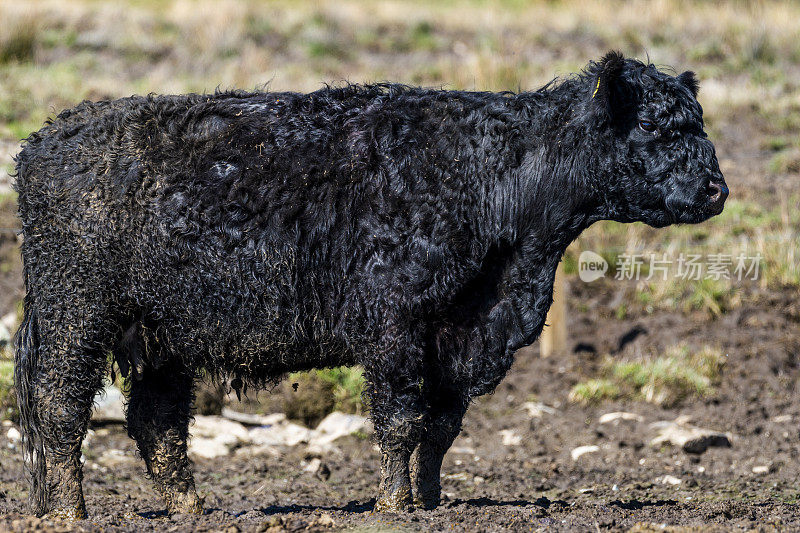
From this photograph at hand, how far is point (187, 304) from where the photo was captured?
5246mm

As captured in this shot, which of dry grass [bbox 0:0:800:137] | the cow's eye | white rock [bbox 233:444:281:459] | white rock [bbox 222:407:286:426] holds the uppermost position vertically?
dry grass [bbox 0:0:800:137]

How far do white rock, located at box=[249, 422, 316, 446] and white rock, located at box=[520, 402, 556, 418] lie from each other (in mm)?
1897

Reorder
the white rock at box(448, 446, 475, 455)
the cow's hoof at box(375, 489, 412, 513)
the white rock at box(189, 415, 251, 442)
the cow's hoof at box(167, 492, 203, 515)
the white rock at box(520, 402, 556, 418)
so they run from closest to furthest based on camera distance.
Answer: the cow's hoof at box(375, 489, 412, 513) < the cow's hoof at box(167, 492, 203, 515) < the white rock at box(448, 446, 475, 455) < the white rock at box(189, 415, 251, 442) < the white rock at box(520, 402, 556, 418)

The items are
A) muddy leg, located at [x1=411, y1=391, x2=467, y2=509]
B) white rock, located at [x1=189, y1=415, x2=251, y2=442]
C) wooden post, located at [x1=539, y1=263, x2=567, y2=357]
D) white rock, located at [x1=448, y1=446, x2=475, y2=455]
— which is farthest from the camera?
wooden post, located at [x1=539, y1=263, x2=567, y2=357]

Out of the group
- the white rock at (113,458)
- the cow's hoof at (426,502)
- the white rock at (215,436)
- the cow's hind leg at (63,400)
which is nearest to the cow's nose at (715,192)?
the cow's hoof at (426,502)

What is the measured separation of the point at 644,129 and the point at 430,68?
11.2m

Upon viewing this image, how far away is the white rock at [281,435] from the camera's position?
26.2 feet

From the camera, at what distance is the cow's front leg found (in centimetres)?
507

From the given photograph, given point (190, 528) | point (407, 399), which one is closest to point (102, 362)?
point (190, 528)

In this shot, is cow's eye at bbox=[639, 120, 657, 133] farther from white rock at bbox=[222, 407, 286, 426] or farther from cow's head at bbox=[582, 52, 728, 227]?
white rock at bbox=[222, 407, 286, 426]

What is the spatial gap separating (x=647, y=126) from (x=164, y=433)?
11.0 feet

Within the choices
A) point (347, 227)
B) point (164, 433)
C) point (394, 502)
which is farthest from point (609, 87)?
point (164, 433)

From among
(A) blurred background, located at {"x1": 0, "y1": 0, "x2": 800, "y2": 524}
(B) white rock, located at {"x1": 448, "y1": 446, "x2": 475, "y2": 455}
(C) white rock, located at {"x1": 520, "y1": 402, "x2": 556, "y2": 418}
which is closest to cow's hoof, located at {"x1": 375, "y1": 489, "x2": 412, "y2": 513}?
(A) blurred background, located at {"x1": 0, "y1": 0, "x2": 800, "y2": 524}

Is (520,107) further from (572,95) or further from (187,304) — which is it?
(187,304)
